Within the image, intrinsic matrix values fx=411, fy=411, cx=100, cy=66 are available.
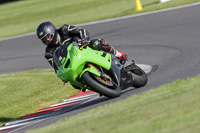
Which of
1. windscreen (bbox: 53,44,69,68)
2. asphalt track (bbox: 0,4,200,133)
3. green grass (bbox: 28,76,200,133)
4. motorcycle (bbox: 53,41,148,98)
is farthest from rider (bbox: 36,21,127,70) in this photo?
green grass (bbox: 28,76,200,133)

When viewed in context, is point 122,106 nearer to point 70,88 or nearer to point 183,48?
point 70,88

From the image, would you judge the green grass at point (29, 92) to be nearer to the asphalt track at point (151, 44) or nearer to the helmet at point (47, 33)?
the asphalt track at point (151, 44)

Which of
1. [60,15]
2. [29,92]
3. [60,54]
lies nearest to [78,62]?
[60,54]

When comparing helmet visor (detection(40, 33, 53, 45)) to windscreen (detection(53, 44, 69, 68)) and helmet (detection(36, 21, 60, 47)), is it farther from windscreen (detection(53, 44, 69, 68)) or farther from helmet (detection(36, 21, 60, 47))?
windscreen (detection(53, 44, 69, 68))

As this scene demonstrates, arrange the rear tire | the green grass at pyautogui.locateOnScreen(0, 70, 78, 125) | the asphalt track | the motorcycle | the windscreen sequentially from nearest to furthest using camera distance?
the motorcycle → the windscreen → the rear tire → the green grass at pyautogui.locateOnScreen(0, 70, 78, 125) → the asphalt track

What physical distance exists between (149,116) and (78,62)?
254 centimetres

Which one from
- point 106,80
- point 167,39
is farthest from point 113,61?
point 167,39

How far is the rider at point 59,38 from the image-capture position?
758cm

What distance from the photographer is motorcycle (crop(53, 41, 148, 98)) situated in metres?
7.04

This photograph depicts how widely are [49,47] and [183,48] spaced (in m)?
4.76

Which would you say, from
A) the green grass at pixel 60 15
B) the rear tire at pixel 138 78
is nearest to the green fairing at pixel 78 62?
the rear tire at pixel 138 78

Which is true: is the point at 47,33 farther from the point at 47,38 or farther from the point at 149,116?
the point at 149,116

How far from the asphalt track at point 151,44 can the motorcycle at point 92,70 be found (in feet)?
1.88

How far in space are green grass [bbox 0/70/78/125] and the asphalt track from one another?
1.28m
